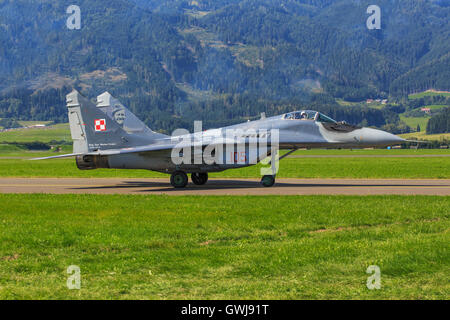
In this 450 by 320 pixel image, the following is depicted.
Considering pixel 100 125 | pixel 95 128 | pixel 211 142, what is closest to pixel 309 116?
pixel 211 142

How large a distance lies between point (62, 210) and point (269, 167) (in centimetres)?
1294

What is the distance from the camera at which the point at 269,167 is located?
1131 inches

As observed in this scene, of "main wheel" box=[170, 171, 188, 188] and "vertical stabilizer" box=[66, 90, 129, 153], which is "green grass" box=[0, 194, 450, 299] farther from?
"vertical stabilizer" box=[66, 90, 129, 153]

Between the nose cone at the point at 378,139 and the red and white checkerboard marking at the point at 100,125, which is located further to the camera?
the red and white checkerboard marking at the point at 100,125

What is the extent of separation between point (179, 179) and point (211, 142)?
9.01ft

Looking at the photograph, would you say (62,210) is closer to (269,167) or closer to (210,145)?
(210,145)

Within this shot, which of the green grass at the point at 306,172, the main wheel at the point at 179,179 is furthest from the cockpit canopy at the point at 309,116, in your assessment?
the green grass at the point at 306,172

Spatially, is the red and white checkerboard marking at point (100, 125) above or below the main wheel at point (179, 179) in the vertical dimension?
above

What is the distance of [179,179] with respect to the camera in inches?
1118

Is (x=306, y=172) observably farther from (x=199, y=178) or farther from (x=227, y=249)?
(x=227, y=249)

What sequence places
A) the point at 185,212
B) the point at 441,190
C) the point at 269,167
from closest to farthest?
1. the point at 185,212
2. the point at 441,190
3. the point at 269,167

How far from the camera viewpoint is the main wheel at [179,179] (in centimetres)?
2836

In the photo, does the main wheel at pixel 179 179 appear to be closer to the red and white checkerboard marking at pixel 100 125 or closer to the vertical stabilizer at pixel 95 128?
the vertical stabilizer at pixel 95 128
